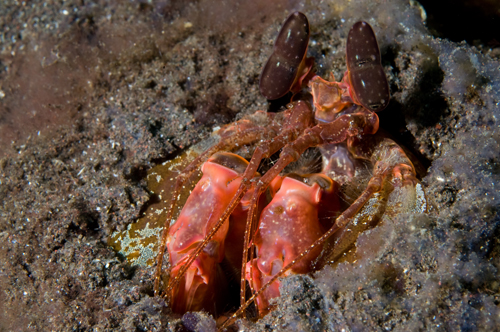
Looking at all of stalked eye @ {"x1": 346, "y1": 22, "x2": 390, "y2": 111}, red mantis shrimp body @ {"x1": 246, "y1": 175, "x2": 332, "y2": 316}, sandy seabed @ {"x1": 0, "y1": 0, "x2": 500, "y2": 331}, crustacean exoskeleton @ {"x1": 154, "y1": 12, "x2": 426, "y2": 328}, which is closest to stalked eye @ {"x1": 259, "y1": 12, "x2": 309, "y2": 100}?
crustacean exoskeleton @ {"x1": 154, "y1": 12, "x2": 426, "y2": 328}

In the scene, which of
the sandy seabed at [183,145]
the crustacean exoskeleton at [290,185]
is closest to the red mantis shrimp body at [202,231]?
the crustacean exoskeleton at [290,185]

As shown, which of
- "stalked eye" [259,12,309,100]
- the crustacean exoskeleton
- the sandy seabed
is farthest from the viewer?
"stalked eye" [259,12,309,100]

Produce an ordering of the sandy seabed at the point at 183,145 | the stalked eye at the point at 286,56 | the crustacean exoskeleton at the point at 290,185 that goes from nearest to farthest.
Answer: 1. the sandy seabed at the point at 183,145
2. the crustacean exoskeleton at the point at 290,185
3. the stalked eye at the point at 286,56

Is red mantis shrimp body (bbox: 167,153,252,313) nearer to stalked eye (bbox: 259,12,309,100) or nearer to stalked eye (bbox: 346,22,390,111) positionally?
stalked eye (bbox: 259,12,309,100)

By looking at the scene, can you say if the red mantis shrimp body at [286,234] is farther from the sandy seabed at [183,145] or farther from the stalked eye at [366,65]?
the stalked eye at [366,65]

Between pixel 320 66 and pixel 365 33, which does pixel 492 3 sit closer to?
pixel 320 66

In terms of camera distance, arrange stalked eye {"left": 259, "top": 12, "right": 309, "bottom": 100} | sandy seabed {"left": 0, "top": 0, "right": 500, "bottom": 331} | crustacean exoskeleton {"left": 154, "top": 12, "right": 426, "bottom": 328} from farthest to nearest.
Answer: stalked eye {"left": 259, "top": 12, "right": 309, "bottom": 100}
crustacean exoskeleton {"left": 154, "top": 12, "right": 426, "bottom": 328}
sandy seabed {"left": 0, "top": 0, "right": 500, "bottom": 331}

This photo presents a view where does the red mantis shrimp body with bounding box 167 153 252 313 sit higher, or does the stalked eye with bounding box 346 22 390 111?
the stalked eye with bounding box 346 22 390 111

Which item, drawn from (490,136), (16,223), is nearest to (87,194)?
(16,223)
